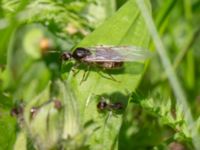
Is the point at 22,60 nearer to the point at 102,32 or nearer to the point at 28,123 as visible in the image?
the point at 102,32

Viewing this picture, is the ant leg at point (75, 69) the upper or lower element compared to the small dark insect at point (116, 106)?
upper

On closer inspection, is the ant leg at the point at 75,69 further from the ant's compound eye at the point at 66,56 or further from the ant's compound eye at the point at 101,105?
the ant's compound eye at the point at 101,105

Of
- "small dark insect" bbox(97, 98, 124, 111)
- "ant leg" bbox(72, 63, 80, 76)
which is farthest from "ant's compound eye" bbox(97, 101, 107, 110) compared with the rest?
"ant leg" bbox(72, 63, 80, 76)

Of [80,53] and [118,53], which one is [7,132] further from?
[118,53]

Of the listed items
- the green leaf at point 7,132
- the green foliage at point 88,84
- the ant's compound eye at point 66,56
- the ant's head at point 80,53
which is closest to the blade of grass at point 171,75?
the green foliage at point 88,84

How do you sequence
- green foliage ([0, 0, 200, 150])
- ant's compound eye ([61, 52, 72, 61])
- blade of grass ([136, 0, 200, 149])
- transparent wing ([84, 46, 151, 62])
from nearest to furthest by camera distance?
green foliage ([0, 0, 200, 150])
blade of grass ([136, 0, 200, 149])
transparent wing ([84, 46, 151, 62])
ant's compound eye ([61, 52, 72, 61])

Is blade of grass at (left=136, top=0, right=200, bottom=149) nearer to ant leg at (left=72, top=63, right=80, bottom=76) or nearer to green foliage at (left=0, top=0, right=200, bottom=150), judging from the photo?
green foliage at (left=0, top=0, right=200, bottom=150)

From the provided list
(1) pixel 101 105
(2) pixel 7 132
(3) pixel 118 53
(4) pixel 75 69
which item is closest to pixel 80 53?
(4) pixel 75 69
